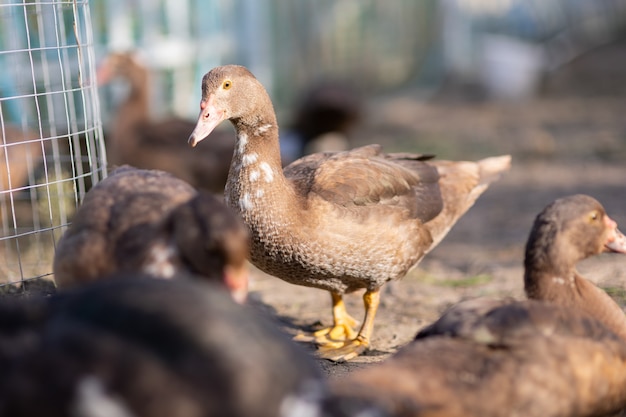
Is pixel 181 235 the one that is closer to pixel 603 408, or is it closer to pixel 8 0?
pixel 603 408

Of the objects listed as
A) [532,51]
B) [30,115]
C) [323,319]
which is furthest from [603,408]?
[532,51]

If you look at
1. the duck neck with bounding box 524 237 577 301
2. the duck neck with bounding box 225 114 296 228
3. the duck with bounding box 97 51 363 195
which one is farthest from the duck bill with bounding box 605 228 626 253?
the duck with bounding box 97 51 363 195

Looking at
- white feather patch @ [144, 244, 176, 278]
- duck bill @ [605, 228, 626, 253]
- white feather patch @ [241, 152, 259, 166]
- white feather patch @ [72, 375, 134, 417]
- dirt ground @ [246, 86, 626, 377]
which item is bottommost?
dirt ground @ [246, 86, 626, 377]

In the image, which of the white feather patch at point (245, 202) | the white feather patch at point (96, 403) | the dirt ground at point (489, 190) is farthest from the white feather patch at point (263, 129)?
the white feather patch at point (96, 403)

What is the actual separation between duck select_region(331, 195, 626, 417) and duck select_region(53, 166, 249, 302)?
696 millimetres

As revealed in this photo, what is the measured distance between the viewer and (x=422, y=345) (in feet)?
12.1

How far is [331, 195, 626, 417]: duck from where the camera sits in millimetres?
3393

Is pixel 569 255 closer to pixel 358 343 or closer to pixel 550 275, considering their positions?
pixel 550 275

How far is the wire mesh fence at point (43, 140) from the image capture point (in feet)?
17.8

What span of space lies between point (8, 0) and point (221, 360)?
5.76m

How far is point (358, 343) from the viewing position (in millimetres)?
5391

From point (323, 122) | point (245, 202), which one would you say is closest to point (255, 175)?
point (245, 202)

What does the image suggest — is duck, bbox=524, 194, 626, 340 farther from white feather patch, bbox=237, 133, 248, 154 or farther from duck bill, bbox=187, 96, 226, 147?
duck bill, bbox=187, 96, 226, 147

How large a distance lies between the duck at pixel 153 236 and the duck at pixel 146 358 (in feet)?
1.38
